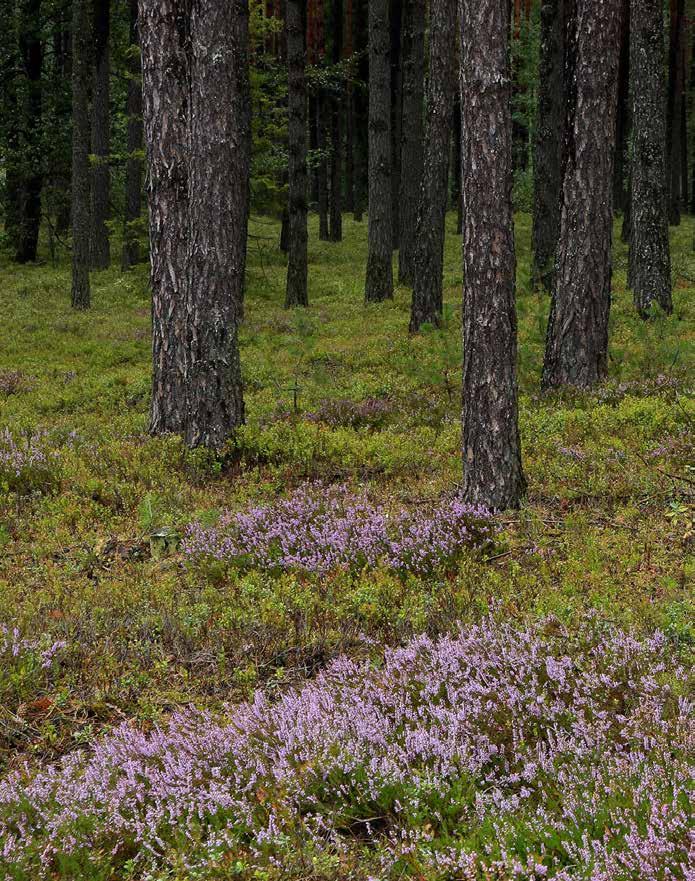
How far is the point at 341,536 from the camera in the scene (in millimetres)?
6473

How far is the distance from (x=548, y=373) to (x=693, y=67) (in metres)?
52.3

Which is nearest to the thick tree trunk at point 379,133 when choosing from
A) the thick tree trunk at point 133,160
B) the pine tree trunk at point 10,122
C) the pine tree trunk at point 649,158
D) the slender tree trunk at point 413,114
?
the slender tree trunk at point 413,114

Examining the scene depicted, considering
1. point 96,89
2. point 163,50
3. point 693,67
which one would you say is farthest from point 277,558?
point 693,67

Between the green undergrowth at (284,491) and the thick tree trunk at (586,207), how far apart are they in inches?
23.8

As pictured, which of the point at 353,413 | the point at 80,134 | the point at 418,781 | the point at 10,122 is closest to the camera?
the point at 418,781

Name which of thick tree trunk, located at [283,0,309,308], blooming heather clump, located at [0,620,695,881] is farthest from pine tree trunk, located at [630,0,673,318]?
blooming heather clump, located at [0,620,695,881]

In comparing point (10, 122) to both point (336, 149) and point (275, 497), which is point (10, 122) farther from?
→ point (275, 497)

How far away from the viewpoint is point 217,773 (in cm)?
341

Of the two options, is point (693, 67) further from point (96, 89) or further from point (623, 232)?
point (96, 89)

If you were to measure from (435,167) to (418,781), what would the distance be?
1533 centimetres

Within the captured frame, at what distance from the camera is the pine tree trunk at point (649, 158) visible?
1603 cm

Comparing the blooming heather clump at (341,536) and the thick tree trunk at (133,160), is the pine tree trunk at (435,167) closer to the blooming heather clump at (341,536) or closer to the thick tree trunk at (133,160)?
the blooming heather clump at (341,536)

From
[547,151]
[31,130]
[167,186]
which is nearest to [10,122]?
[31,130]

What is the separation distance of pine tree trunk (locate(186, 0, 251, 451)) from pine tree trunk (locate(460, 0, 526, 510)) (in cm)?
359
